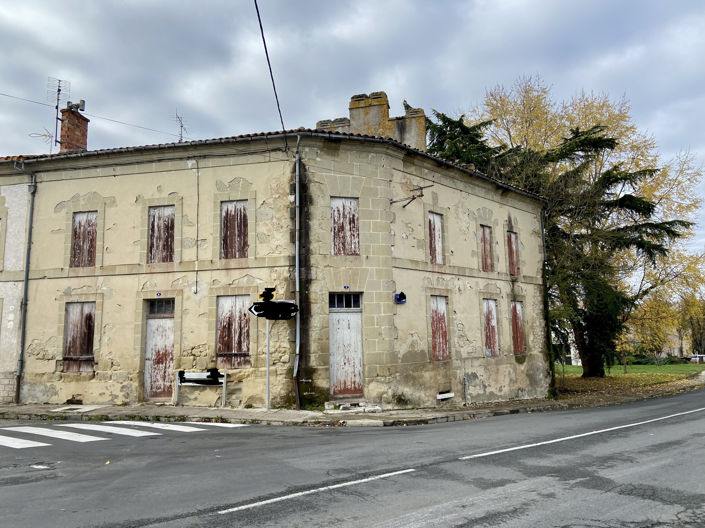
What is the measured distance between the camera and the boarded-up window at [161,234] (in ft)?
46.0

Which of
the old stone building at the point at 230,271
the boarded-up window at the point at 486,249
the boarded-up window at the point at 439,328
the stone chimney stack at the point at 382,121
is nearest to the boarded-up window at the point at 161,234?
the old stone building at the point at 230,271

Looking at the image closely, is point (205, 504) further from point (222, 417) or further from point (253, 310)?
point (253, 310)

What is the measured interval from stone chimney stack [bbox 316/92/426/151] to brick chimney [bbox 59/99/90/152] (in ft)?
26.1

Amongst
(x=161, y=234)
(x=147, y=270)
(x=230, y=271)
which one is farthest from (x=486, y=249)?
(x=147, y=270)

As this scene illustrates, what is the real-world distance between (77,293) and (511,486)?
1287 centimetres

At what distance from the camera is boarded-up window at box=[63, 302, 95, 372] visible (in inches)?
551

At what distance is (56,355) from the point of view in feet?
46.3

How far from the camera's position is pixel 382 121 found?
1744 centimetres

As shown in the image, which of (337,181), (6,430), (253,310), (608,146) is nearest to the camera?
(6,430)

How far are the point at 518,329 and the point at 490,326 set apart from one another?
6.15 feet

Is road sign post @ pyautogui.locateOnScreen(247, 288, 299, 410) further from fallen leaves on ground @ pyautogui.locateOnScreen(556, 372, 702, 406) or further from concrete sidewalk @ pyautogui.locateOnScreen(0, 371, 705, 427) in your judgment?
fallen leaves on ground @ pyautogui.locateOnScreen(556, 372, 702, 406)

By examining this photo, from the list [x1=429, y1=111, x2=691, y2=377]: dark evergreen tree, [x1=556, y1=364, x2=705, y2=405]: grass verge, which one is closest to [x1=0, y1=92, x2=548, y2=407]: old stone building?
[x1=556, y1=364, x2=705, y2=405]: grass verge

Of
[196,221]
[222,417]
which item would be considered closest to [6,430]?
[222,417]

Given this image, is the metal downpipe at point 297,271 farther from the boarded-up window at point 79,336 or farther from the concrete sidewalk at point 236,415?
the boarded-up window at point 79,336
